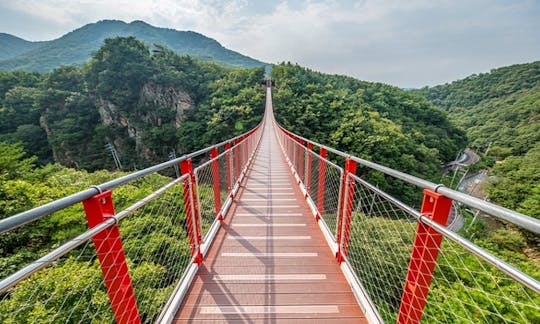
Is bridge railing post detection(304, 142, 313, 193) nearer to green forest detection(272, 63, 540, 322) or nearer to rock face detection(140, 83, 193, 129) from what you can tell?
green forest detection(272, 63, 540, 322)

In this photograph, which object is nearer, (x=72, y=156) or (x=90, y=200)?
(x=90, y=200)

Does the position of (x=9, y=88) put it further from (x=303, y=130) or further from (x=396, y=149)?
(x=396, y=149)

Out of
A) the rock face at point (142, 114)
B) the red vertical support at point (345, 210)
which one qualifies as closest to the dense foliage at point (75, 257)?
the red vertical support at point (345, 210)

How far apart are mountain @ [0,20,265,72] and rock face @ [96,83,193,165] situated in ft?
155

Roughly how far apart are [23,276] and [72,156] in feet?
134

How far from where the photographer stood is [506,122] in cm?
4325

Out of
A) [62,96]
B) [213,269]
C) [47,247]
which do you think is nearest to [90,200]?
[213,269]

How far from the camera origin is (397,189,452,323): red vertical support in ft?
3.89

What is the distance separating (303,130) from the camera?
25.3 meters

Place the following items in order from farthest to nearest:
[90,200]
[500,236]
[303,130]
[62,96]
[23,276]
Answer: [62,96]
[303,130]
[500,236]
[90,200]
[23,276]

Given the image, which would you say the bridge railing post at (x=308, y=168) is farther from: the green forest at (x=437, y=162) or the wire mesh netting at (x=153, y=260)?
the wire mesh netting at (x=153, y=260)

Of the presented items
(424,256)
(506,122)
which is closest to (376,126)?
(424,256)

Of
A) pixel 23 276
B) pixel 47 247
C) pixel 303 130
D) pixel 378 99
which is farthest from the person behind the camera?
pixel 378 99

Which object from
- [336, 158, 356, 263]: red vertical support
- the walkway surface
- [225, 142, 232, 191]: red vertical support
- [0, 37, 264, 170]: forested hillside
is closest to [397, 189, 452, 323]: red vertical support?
the walkway surface
